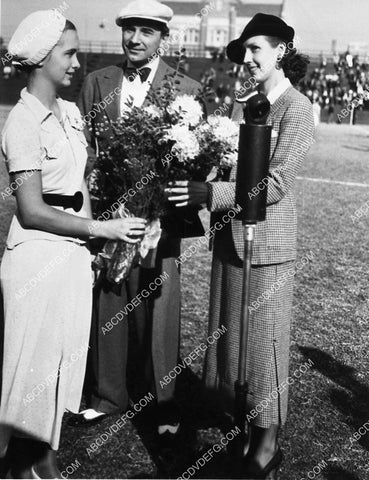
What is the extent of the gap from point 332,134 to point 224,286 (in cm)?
2808

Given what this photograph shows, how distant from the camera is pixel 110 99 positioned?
4.33 meters

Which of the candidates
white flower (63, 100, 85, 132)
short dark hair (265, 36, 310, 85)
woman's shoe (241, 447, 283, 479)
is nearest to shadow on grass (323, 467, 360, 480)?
woman's shoe (241, 447, 283, 479)

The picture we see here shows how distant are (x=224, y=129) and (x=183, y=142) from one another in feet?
0.75

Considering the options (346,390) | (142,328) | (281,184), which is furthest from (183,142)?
(346,390)

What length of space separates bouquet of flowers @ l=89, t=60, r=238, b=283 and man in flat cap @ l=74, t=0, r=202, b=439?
483 mm

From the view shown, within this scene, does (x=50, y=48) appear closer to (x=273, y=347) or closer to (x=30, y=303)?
(x=30, y=303)

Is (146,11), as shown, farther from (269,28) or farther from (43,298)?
(43,298)

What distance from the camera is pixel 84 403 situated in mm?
4926

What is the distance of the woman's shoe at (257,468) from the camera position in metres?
3.79

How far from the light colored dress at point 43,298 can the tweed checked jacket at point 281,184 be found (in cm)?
77

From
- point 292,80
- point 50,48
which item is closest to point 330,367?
point 292,80

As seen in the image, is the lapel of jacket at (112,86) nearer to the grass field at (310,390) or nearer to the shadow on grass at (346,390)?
the grass field at (310,390)

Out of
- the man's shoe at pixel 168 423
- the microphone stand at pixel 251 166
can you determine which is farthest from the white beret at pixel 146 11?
the man's shoe at pixel 168 423

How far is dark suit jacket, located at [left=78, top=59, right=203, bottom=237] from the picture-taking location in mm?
4016
